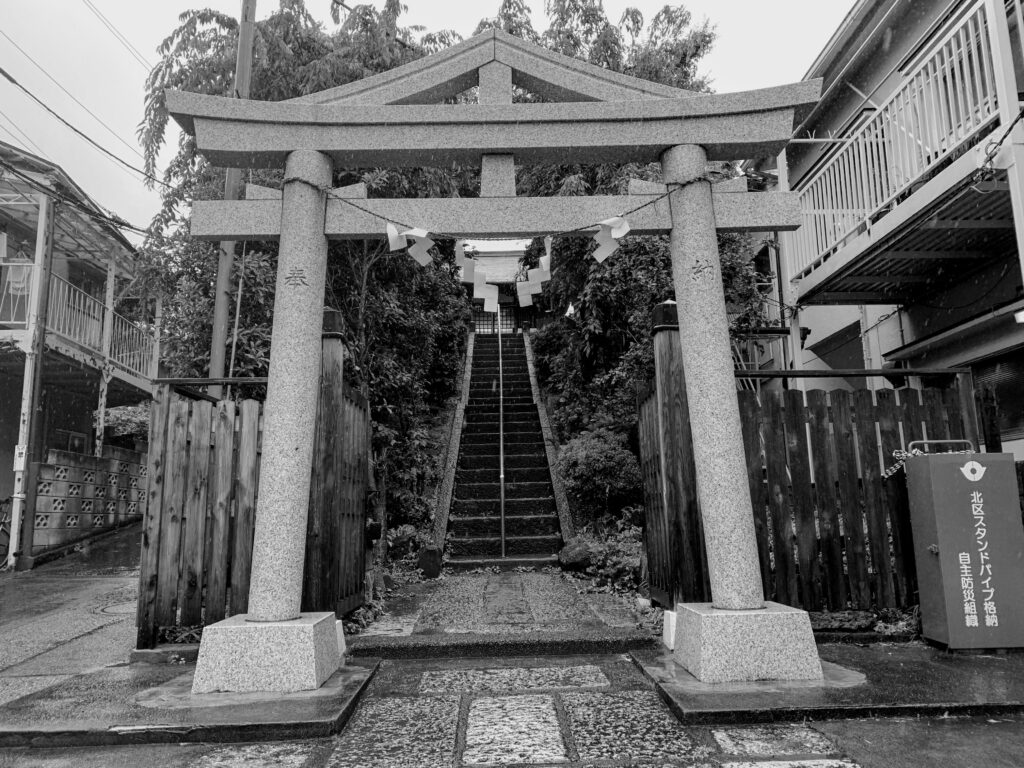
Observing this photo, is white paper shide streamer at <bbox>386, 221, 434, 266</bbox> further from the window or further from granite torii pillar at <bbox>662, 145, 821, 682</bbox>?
the window

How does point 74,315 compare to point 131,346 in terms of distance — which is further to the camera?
point 131,346

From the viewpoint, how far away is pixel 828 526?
5547 millimetres

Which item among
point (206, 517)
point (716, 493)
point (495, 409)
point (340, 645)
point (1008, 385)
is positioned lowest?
point (340, 645)

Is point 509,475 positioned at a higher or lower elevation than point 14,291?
lower

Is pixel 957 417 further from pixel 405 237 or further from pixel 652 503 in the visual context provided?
pixel 405 237

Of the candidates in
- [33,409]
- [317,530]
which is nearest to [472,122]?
[317,530]

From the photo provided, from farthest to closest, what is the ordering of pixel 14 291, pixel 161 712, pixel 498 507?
pixel 14 291 < pixel 498 507 < pixel 161 712

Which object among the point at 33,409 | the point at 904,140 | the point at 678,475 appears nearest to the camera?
the point at 678,475

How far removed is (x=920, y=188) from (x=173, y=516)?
24.1 feet

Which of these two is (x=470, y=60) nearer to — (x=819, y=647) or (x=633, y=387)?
(x=819, y=647)

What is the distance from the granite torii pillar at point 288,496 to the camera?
4.27 m

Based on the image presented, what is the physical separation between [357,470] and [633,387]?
543 cm

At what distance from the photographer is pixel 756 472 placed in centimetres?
554

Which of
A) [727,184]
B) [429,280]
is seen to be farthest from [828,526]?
[429,280]
